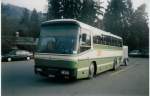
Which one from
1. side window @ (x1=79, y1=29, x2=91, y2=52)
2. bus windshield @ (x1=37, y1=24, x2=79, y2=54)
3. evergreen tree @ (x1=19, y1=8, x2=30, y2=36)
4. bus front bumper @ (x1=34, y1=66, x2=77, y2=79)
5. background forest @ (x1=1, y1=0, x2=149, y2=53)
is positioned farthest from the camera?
side window @ (x1=79, y1=29, x2=91, y2=52)

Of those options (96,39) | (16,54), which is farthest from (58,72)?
(16,54)

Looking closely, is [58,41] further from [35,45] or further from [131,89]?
[131,89]

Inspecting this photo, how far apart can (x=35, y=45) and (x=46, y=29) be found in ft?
2.93

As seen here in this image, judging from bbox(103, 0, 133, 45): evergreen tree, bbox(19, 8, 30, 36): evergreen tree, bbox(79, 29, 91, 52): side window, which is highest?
bbox(103, 0, 133, 45): evergreen tree

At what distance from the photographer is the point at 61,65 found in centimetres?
1020

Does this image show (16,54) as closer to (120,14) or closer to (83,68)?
(83,68)

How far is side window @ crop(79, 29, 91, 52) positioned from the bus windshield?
35cm

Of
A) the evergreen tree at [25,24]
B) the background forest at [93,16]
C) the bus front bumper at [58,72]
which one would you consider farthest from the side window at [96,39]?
the evergreen tree at [25,24]

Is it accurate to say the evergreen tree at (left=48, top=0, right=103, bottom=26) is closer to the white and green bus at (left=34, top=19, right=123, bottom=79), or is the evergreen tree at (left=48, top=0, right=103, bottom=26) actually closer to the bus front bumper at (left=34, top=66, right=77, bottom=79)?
the white and green bus at (left=34, top=19, right=123, bottom=79)

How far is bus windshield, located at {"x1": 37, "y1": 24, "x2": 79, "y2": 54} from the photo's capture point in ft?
33.4

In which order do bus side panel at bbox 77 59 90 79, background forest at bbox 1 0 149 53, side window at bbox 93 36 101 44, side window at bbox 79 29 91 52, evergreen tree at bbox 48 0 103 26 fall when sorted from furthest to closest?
1. side window at bbox 93 36 101 44
2. side window at bbox 79 29 91 52
3. bus side panel at bbox 77 59 90 79
4. evergreen tree at bbox 48 0 103 26
5. background forest at bbox 1 0 149 53

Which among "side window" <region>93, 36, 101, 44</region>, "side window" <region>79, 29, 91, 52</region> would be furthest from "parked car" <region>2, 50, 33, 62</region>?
"side window" <region>79, 29, 91, 52</region>

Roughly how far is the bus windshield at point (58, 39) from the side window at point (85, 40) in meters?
0.35

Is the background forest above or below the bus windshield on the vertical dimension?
above
